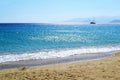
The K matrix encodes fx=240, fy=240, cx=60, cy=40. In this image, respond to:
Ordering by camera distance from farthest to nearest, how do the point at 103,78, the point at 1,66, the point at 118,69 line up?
the point at 1,66 → the point at 118,69 → the point at 103,78

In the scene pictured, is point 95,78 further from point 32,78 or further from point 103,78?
point 32,78

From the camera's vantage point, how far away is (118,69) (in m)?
13.0

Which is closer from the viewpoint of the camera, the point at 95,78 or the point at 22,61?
the point at 95,78

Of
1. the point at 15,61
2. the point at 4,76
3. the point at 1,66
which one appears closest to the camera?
the point at 4,76

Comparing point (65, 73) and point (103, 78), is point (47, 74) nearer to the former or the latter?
point (65, 73)

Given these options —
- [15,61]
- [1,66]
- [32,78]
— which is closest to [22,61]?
[15,61]

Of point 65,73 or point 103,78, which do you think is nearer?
point 103,78

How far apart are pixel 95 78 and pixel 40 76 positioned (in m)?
2.67

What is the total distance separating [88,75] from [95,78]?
2.13 ft

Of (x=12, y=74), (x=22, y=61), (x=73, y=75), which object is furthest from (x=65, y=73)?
(x=22, y=61)

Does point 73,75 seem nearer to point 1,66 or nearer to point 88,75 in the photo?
point 88,75

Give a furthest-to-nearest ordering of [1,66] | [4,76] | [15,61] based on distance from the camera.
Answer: [15,61] → [1,66] → [4,76]

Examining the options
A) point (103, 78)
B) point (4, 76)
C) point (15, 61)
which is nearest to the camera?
point (103, 78)

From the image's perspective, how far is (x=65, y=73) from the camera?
40.4 ft
